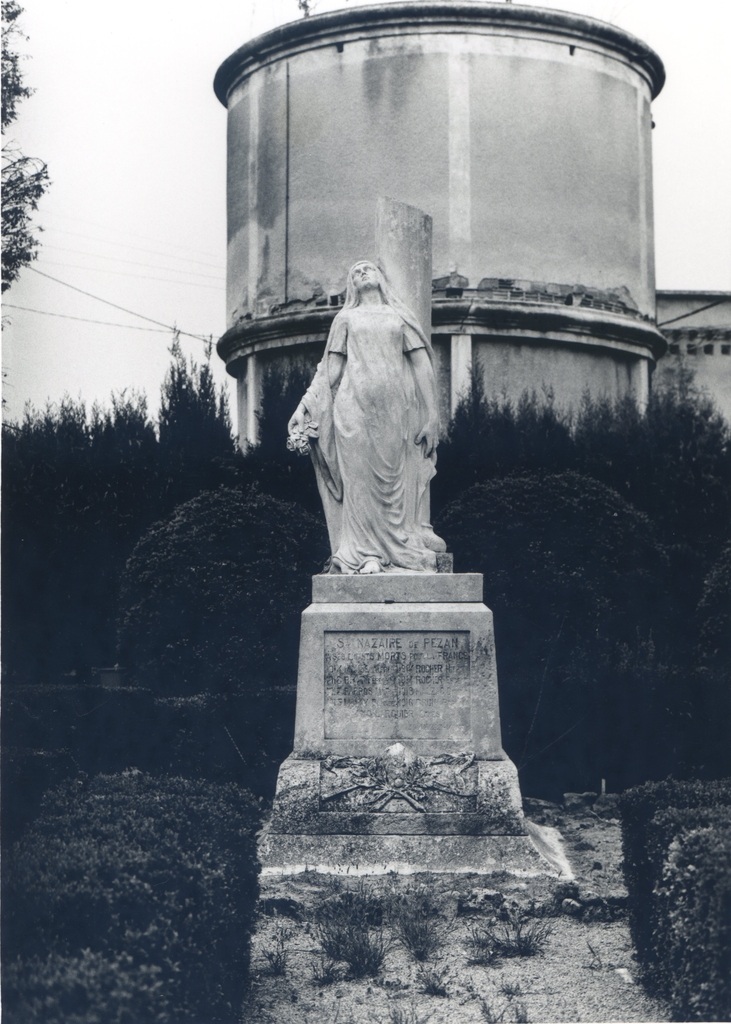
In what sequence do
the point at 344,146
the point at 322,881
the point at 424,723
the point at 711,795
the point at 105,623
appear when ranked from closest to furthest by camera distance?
the point at 711,795 → the point at 322,881 → the point at 424,723 → the point at 105,623 → the point at 344,146

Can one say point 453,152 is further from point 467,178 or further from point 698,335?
point 698,335

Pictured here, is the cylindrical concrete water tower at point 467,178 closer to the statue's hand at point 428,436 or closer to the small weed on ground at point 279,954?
the statue's hand at point 428,436

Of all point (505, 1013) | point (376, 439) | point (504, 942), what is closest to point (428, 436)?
point (376, 439)

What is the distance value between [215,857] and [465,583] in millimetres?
2682

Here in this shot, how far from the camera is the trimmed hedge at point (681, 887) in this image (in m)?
4.46

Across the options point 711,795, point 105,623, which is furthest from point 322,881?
point 105,623

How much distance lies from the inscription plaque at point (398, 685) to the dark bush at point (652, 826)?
116 cm

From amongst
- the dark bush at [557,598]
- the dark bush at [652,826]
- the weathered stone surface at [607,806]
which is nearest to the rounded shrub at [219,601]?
the dark bush at [557,598]

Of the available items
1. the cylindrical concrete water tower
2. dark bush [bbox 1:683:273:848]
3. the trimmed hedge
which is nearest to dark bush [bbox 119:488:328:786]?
dark bush [bbox 1:683:273:848]

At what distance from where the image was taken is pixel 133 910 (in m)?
4.43

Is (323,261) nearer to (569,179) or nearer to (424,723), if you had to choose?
(569,179)

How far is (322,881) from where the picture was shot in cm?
647

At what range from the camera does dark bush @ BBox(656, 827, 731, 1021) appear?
441 centimetres

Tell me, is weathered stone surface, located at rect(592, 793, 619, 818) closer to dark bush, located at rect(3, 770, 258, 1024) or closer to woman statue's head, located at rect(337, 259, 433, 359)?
woman statue's head, located at rect(337, 259, 433, 359)
